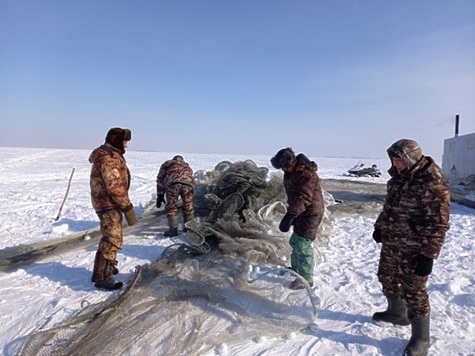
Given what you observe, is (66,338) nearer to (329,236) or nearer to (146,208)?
(329,236)

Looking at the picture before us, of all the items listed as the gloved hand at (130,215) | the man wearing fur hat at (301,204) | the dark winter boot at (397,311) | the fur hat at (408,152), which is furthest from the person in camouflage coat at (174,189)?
the fur hat at (408,152)

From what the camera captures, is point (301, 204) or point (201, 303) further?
point (301, 204)

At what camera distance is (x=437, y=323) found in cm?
323

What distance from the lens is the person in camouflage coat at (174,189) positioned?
20.5ft

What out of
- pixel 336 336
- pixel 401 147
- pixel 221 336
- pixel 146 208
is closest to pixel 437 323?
pixel 336 336

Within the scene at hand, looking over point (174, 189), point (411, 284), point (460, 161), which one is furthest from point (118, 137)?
point (460, 161)

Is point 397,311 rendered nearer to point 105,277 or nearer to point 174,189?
point 105,277

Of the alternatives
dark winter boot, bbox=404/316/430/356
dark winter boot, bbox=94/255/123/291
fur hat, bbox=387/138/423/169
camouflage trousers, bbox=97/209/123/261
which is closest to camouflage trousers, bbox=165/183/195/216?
camouflage trousers, bbox=97/209/123/261

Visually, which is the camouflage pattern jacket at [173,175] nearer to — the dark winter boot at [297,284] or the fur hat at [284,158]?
the fur hat at [284,158]

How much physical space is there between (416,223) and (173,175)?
14.4 feet

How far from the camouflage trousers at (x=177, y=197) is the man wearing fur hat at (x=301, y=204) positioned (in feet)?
9.32

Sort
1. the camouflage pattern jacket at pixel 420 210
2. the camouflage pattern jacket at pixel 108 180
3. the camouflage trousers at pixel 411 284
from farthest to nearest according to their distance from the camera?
the camouflage pattern jacket at pixel 108 180 → the camouflage trousers at pixel 411 284 → the camouflage pattern jacket at pixel 420 210

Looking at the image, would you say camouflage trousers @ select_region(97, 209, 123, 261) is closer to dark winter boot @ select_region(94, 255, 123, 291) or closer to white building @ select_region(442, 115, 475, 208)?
dark winter boot @ select_region(94, 255, 123, 291)

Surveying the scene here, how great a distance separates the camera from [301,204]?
372 centimetres
